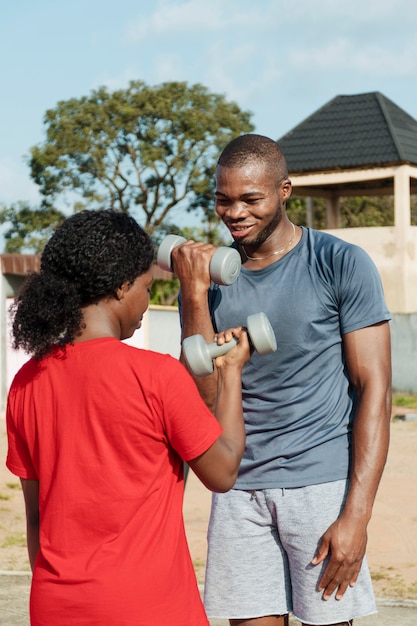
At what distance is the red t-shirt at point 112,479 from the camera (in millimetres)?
2260

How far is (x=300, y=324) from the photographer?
3041mm

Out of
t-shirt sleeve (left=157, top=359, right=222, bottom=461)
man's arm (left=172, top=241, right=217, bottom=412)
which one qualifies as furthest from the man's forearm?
t-shirt sleeve (left=157, top=359, right=222, bottom=461)

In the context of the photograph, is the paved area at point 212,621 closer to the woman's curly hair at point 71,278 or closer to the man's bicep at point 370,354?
the man's bicep at point 370,354

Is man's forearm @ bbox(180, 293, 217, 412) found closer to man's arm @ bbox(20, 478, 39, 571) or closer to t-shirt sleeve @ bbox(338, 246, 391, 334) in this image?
t-shirt sleeve @ bbox(338, 246, 391, 334)

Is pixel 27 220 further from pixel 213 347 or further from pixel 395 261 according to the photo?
pixel 213 347

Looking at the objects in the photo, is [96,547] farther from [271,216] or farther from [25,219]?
[25,219]

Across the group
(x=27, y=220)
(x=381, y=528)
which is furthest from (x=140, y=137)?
(x=381, y=528)

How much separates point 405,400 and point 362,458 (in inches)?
616

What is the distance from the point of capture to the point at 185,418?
2.26 m

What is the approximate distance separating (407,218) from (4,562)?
52.6ft

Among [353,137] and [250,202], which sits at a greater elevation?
[353,137]

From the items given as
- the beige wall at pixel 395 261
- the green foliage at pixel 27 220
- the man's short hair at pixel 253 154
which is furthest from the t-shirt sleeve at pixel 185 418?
the green foliage at pixel 27 220

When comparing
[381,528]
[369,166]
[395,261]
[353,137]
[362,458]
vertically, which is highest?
[353,137]

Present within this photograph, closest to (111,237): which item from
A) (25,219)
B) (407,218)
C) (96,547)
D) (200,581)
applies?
(96,547)
